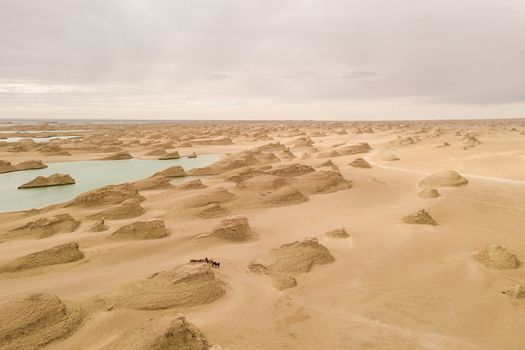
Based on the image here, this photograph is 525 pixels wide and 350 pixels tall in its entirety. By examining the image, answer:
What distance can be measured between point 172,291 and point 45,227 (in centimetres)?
656

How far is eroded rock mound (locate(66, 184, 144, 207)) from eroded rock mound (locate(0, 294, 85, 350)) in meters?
8.79

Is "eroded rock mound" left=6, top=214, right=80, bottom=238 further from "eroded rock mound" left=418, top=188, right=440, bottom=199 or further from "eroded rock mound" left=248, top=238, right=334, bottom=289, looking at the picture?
"eroded rock mound" left=418, top=188, right=440, bottom=199

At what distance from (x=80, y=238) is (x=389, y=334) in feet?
27.9

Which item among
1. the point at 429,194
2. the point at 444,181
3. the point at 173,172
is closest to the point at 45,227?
the point at 173,172

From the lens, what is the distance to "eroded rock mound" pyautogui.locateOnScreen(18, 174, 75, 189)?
19.0 meters

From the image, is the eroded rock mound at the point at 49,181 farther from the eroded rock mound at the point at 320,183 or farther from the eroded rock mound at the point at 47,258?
the eroded rock mound at the point at 320,183

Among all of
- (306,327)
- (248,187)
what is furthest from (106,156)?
(306,327)

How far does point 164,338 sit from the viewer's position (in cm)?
477

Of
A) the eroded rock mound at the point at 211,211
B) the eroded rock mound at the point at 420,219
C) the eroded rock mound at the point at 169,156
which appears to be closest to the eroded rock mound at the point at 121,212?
the eroded rock mound at the point at 211,211

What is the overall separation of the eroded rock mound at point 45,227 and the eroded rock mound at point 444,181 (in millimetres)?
15559

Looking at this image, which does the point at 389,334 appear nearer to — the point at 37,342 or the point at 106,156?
the point at 37,342

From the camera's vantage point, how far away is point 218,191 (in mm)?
15297

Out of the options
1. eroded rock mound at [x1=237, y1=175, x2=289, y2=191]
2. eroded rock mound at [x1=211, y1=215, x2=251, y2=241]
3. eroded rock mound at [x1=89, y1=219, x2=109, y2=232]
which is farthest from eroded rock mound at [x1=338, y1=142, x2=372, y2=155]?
eroded rock mound at [x1=89, y1=219, x2=109, y2=232]

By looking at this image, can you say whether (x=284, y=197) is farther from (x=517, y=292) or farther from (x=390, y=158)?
(x=390, y=158)
